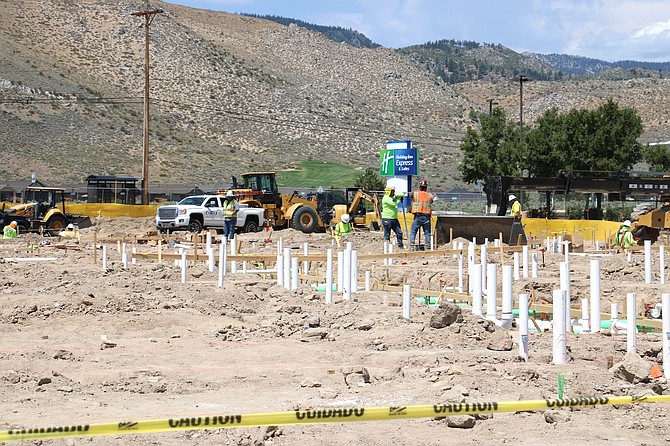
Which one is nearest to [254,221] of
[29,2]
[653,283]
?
[653,283]

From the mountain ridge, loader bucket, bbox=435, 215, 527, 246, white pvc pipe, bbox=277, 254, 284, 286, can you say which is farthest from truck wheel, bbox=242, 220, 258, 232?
the mountain ridge

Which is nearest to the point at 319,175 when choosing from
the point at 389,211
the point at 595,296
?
the point at 389,211

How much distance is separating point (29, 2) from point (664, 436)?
338 ft

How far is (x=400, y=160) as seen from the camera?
93.1 ft

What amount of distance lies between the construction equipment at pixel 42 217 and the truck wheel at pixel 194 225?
175 inches

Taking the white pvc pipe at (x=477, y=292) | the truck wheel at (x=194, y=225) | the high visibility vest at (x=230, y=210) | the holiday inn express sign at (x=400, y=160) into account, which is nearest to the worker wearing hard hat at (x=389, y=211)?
the high visibility vest at (x=230, y=210)

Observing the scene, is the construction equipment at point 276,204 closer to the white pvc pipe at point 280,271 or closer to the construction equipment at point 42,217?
the construction equipment at point 42,217

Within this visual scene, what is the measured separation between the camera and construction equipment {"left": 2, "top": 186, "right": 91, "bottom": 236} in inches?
1447

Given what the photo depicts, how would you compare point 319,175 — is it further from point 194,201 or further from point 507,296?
point 507,296

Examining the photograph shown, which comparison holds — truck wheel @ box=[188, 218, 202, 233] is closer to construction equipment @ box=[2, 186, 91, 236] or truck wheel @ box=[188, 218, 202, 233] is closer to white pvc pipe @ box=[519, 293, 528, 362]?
construction equipment @ box=[2, 186, 91, 236]

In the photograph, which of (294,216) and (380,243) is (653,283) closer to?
(380,243)

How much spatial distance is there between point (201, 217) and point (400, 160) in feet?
32.3

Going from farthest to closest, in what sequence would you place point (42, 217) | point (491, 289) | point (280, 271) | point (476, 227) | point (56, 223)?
point (42, 217)
point (56, 223)
point (476, 227)
point (280, 271)
point (491, 289)

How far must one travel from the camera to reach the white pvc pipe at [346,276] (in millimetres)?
14641
